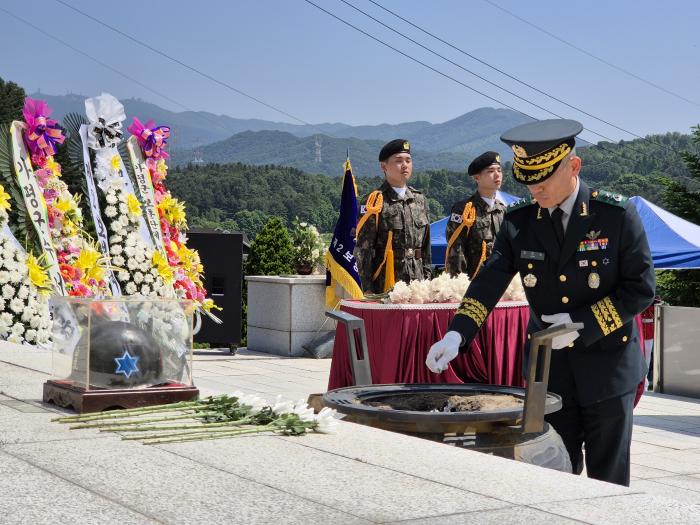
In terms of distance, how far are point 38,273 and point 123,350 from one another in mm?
4258

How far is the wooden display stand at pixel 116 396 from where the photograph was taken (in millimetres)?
4676

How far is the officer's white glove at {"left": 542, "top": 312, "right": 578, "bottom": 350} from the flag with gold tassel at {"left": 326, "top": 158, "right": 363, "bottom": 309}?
775 centimetres

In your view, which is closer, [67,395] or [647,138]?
[67,395]

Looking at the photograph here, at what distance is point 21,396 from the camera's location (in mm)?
5312

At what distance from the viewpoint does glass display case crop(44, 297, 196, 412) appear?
15.5 feet

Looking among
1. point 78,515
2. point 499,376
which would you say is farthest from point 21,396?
point 499,376

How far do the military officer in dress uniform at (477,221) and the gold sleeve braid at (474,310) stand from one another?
210 inches

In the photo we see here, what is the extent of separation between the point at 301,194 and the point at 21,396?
68108 mm

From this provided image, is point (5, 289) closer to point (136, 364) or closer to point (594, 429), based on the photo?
point (136, 364)

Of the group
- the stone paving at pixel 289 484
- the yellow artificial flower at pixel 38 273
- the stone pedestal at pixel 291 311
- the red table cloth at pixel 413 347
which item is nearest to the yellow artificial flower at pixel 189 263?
the yellow artificial flower at pixel 38 273

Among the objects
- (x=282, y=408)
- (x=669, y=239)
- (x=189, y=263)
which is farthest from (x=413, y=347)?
(x=669, y=239)

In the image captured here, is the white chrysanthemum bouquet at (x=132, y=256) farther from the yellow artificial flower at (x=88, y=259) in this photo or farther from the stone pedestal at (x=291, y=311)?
the stone pedestal at (x=291, y=311)

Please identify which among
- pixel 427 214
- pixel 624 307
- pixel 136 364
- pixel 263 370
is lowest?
pixel 263 370

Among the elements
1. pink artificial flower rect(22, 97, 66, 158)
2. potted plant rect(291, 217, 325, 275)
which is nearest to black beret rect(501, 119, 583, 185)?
pink artificial flower rect(22, 97, 66, 158)
